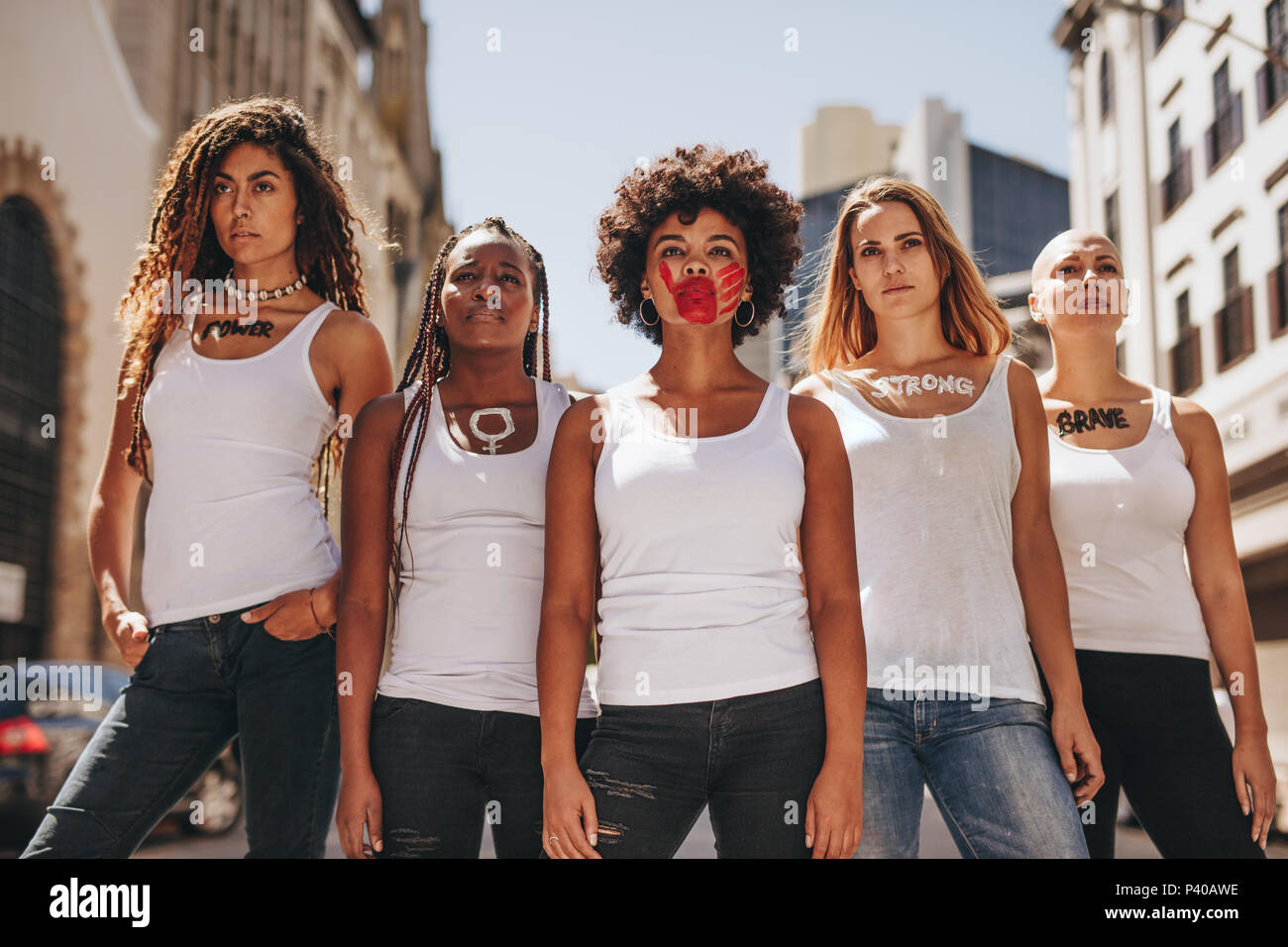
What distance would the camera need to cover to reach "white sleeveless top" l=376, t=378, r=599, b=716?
9.07 feet

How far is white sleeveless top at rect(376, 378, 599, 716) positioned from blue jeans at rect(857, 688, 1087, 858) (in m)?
0.66

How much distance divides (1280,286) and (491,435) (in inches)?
495

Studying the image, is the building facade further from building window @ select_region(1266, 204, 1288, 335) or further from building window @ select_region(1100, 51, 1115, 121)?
building window @ select_region(1266, 204, 1288, 335)

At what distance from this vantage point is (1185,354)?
1557 cm

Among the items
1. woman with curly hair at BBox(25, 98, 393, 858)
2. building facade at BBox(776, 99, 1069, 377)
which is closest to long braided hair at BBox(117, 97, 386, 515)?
woman with curly hair at BBox(25, 98, 393, 858)

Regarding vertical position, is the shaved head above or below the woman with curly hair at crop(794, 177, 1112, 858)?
above

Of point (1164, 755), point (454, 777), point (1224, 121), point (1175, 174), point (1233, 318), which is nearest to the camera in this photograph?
point (454, 777)

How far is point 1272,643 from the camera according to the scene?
519 inches

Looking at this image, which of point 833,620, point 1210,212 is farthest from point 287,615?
point 1210,212

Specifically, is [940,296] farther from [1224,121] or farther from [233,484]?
[1224,121]

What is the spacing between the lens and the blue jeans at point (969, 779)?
106 inches

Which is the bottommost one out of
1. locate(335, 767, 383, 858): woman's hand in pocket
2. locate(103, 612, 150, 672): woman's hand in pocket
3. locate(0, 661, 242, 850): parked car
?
locate(0, 661, 242, 850): parked car
